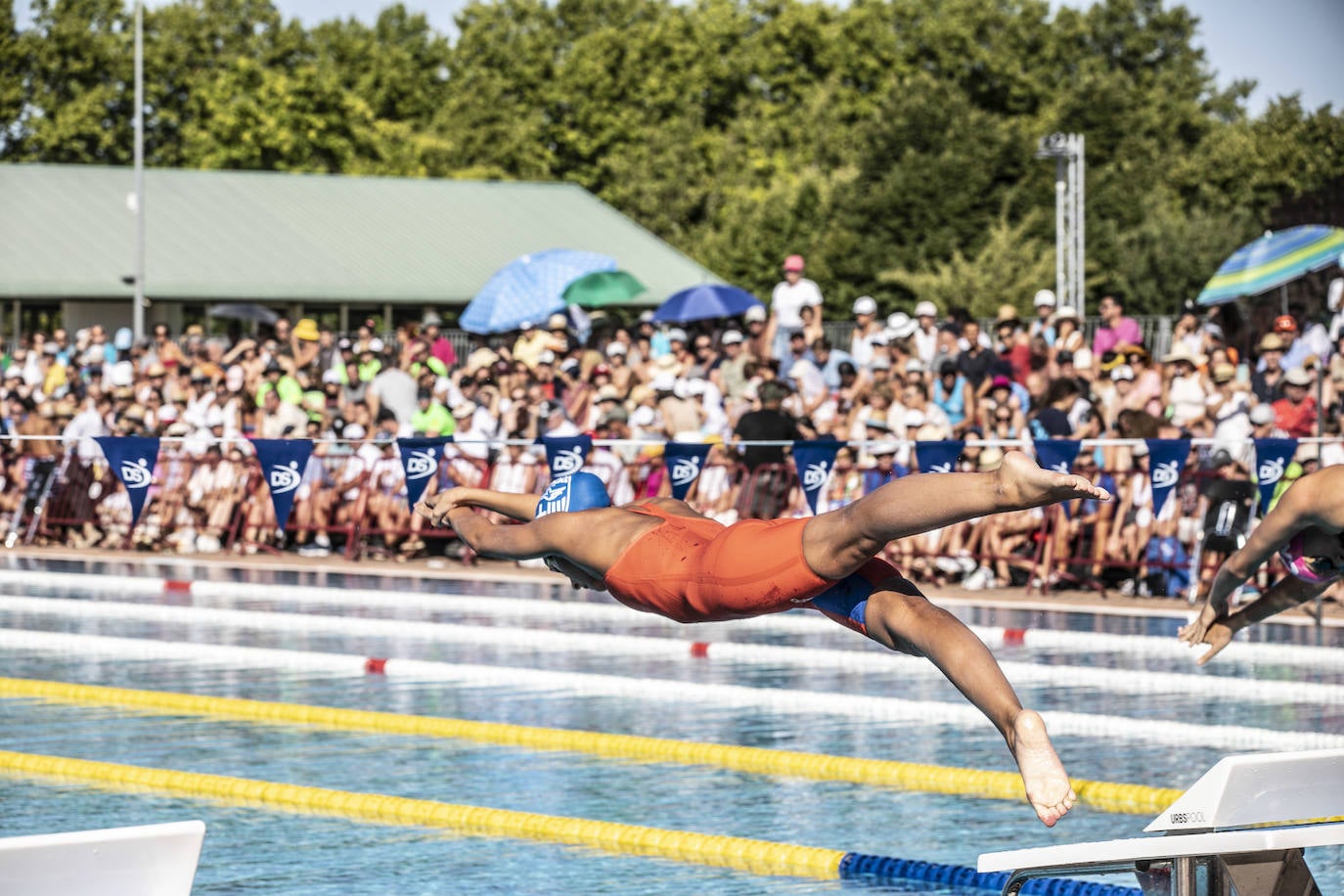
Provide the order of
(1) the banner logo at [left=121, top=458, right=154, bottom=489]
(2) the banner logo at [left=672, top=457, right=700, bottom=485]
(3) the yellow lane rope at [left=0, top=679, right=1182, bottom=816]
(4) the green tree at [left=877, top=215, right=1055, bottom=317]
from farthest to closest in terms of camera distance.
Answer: (4) the green tree at [left=877, top=215, right=1055, bottom=317] < (1) the banner logo at [left=121, top=458, right=154, bottom=489] < (2) the banner logo at [left=672, top=457, right=700, bottom=485] < (3) the yellow lane rope at [left=0, top=679, right=1182, bottom=816]

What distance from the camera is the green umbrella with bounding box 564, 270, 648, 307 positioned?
25469 mm

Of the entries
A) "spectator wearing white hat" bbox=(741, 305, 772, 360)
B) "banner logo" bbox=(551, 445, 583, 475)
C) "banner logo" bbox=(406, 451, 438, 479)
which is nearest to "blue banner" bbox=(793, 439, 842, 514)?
"banner logo" bbox=(551, 445, 583, 475)

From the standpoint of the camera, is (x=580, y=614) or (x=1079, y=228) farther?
(x=1079, y=228)

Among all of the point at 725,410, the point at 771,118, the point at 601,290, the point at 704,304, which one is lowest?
the point at 725,410

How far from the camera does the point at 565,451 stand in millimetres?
16094

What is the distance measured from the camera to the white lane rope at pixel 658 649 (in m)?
11.4

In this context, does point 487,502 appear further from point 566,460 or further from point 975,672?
point 566,460

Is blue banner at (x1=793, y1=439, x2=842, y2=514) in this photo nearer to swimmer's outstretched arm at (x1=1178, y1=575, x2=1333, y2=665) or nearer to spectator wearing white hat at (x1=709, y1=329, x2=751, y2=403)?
spectator wearing white hat at (x1=709, y1=329, x2=751, y2=403)

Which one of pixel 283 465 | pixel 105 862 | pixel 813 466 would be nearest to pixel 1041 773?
pixel 105 862

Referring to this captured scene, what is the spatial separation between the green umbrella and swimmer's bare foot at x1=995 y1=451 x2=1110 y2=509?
806 inches

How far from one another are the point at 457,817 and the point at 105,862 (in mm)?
4060

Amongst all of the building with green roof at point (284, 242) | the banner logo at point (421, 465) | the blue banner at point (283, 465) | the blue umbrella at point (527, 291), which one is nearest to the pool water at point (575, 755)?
the blue banner at point (283, 465)

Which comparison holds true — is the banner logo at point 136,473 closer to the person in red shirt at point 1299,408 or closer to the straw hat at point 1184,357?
the straw hat at point 1184,357

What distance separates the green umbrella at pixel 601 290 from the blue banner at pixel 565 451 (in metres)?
9.24
